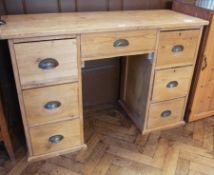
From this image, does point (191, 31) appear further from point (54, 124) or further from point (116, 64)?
point (54, 124)

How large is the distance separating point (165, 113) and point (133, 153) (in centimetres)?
40

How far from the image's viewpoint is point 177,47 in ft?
4.86

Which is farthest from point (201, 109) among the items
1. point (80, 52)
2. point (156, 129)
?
point (80, 52)

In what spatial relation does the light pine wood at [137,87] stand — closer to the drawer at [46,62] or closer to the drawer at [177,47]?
the drawer at [177,47]

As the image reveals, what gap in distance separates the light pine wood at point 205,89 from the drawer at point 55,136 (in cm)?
95

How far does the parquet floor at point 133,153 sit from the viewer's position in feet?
4.78

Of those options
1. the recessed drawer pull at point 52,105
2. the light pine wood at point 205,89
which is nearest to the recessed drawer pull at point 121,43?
the recessed drawer pull at point 52,105

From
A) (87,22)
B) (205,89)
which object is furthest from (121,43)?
(205,89)

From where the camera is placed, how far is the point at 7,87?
64.2 inches

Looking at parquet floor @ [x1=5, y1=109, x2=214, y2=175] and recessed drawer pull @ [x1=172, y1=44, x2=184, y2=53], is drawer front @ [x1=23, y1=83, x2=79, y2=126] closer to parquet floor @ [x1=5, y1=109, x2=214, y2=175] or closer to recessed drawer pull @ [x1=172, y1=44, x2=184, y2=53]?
parquet floor @ [x1=5, y1=109, x2=214, y2=175]

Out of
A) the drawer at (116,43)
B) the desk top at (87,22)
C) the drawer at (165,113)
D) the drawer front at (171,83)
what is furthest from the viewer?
the drawer at (165,113)

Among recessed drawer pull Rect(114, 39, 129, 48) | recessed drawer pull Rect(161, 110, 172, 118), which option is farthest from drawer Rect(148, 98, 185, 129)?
recessed drawer pull Rect(114, 39, 129, 48)

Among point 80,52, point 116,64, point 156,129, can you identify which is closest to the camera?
point 80,52

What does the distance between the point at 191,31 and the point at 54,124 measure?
1.05 m
